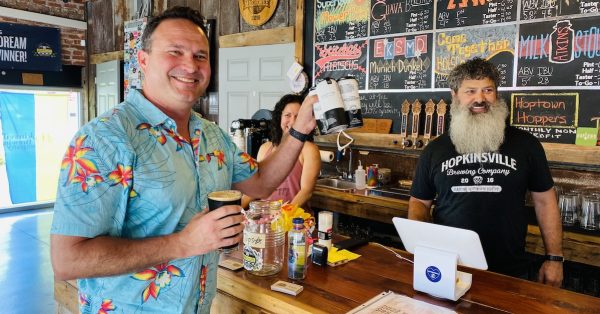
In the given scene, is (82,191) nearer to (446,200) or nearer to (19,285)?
(446,200)

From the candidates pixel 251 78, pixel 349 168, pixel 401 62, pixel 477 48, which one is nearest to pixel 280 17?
pixel 251 78

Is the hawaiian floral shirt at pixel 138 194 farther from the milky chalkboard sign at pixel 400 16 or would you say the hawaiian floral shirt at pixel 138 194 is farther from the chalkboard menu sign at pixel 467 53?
the milky chalkboard sign at pixel 400 16

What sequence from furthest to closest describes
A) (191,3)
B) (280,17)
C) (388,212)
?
(191,3), (280,17), (388,212)

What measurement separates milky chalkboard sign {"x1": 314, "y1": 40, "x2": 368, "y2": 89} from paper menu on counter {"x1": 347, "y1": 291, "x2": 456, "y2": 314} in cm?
332

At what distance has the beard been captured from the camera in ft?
8.09

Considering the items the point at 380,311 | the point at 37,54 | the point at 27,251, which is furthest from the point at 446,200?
the point at 37,54

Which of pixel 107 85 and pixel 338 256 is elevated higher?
pixel 107 85

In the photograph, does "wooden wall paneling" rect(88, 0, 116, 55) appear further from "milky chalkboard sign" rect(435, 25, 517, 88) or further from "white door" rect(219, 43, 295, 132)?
"milky chalkboard sign" rect(435, 25, 517, 88)

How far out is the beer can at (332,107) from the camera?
1.63 metres

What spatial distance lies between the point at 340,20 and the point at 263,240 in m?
3.66

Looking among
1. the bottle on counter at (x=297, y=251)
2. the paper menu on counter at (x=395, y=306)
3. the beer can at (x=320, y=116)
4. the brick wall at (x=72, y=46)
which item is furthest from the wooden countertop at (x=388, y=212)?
the brick wall at (x=72, y=46)

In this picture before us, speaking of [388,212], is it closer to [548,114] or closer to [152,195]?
[548,114]

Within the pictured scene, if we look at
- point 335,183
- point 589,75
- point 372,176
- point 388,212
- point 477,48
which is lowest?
point 388,212

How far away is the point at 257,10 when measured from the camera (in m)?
5.61
